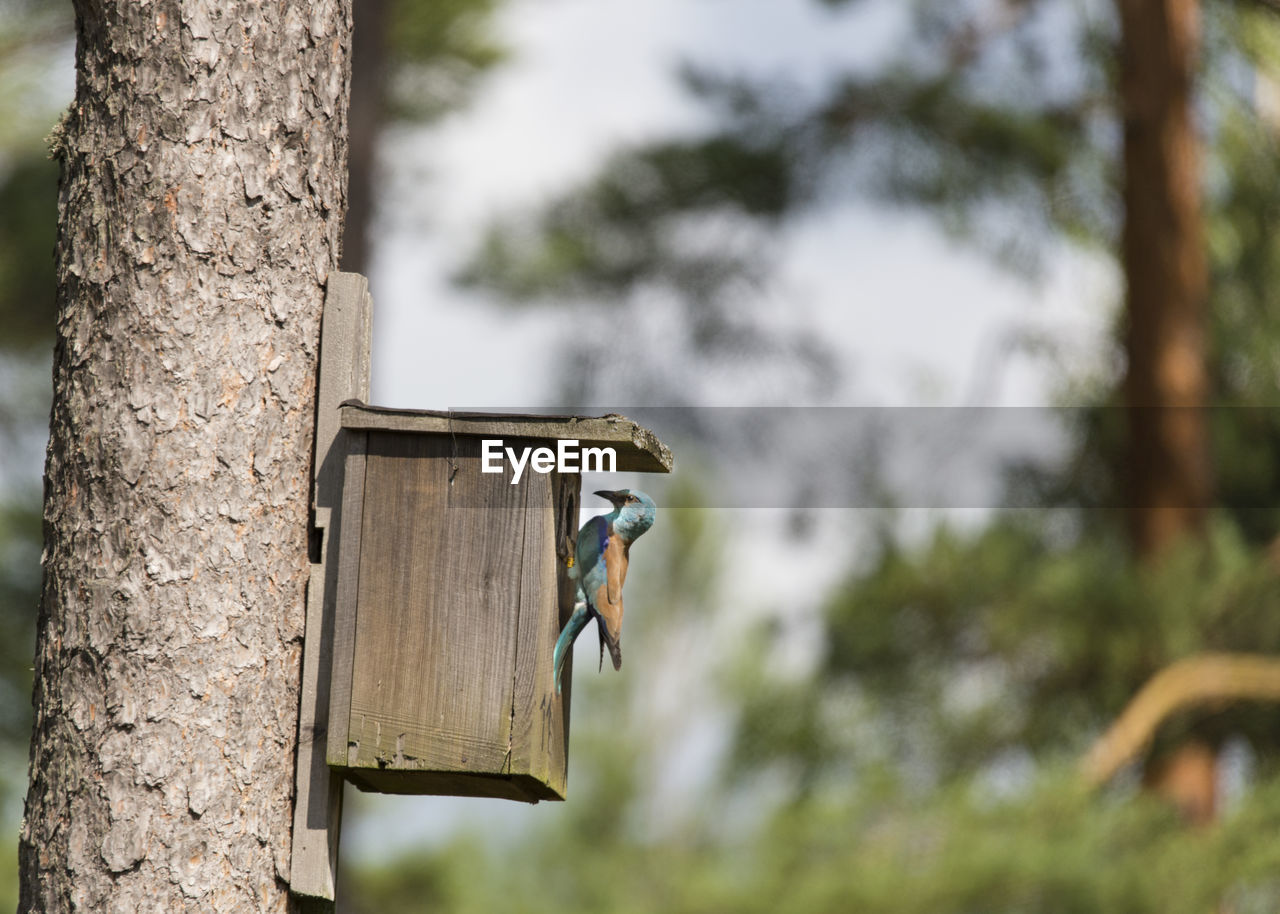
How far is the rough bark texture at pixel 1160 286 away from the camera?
6676mm

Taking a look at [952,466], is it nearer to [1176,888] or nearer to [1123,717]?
[1123,717]

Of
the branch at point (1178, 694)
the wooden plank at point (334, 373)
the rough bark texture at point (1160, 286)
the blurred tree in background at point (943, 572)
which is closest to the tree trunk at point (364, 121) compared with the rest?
the blurred tree in background at point (943, 572)

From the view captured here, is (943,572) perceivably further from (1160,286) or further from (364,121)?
(364,121)

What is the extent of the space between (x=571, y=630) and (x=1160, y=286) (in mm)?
5507

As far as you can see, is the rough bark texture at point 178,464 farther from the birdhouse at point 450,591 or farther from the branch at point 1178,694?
the branch at point 1178,694

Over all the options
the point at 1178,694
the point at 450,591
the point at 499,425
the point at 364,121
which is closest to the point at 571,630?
the point at 450,591

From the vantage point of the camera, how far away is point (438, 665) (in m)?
1.86

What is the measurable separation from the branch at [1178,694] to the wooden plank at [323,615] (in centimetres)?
481

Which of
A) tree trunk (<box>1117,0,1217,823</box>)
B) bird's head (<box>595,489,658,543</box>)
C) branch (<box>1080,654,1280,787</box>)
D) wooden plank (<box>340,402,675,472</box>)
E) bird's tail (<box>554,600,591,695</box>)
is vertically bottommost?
branch (<box>1080,654,1280,787</box>)

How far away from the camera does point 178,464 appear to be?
1726mm

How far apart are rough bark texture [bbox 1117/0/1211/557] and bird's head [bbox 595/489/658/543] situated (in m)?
5.17

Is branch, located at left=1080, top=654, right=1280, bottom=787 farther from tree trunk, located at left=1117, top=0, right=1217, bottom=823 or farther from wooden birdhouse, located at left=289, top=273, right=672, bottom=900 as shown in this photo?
wooden birdhouse, located at left=289, top=273, right=672, bottom=900

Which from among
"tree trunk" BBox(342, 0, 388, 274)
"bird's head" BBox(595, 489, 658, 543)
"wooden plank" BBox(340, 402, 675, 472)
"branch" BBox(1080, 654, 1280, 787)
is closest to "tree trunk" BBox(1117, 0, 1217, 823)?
"branch" BBox(1080, 654, 1280, 787)

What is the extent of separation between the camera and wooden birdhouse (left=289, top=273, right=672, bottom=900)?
1.83 m
